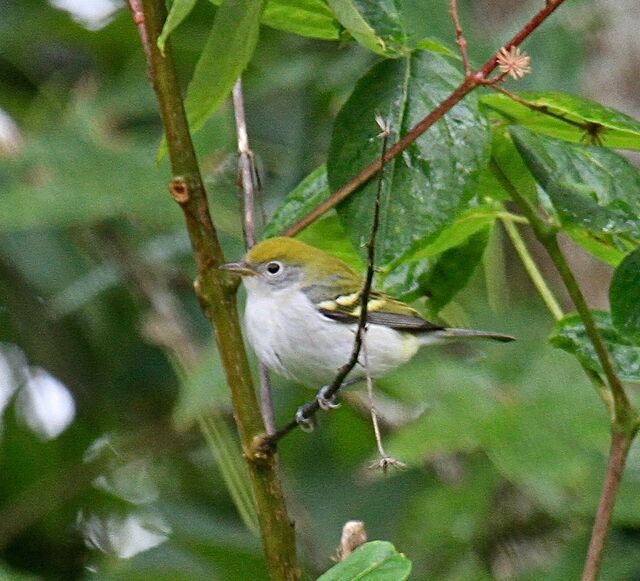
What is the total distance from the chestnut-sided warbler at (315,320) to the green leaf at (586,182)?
2.18ft

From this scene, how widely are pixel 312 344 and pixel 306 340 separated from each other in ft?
0.04

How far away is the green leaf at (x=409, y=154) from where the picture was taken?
131 cm

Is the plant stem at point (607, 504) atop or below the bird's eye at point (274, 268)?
below

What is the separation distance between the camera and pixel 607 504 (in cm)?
141

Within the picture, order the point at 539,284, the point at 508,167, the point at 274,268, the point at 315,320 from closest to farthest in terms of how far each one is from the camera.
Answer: the point at 508,167
the point at 539,284
the point at 315,320
the point at 274,268

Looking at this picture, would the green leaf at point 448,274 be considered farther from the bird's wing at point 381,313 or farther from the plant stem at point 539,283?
the bird's wing at point 381,313

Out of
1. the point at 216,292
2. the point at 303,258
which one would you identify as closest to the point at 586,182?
the point at 216,292

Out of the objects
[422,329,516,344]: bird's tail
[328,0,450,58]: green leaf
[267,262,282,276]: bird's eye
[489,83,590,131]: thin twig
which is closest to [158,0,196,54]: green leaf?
[328,0,450,58]: green leaf

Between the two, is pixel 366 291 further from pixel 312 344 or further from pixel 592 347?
pixel 312 344

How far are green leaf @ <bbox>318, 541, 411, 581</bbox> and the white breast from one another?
2.79 ft

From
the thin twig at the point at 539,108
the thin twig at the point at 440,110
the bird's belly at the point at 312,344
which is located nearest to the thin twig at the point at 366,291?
the thin twig at the point at 440,110

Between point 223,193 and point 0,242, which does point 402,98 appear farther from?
point 0,242

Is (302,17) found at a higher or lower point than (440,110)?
higher

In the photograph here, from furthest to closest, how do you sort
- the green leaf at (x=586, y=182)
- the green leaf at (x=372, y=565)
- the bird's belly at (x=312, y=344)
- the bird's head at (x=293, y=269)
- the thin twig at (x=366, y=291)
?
1. the bird's head at (x=293, y=269)
2. the bird's belly at (x=312, y=344)
3. the green leaf at (x=586, y=182)
4. the thin twig at (x=366, y=291)
5. the green leaf at (x=372, y=565)
